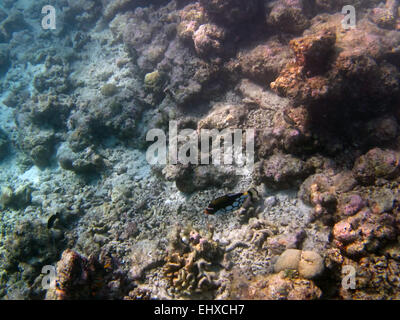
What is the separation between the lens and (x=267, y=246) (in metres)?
4.14

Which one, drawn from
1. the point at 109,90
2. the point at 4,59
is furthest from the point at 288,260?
the point at 4,59

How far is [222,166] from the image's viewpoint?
534cm

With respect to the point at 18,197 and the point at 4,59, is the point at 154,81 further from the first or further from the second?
the point at 4,59

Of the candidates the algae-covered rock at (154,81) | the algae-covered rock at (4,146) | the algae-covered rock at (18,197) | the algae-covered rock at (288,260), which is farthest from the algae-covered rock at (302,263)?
the algae-covered rock at (4,146)

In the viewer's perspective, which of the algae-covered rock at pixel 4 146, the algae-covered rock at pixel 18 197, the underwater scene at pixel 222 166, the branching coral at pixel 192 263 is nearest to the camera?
the underwater scene at pixel 222 166

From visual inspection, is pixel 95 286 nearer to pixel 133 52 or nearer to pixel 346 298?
pixel 346 298

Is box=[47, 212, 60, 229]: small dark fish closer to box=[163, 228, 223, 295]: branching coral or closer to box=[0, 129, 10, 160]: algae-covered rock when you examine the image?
box=[163, 228, 223, 295]: branching coral

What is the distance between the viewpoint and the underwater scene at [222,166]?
378cm

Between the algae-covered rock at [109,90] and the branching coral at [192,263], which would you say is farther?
the algae-covered rock at [109,90]

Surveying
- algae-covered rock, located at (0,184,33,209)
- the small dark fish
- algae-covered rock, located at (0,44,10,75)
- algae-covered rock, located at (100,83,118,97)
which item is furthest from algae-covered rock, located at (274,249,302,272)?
algae-covered rock, located at (0,44,10,75)

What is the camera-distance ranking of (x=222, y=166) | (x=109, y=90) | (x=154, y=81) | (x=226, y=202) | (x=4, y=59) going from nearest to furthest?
1. (x=226, y=202)
2. (x=222, y=166)
3. (x=154, y=81)
4. (x=109, y=90)
5. (x=4, y=59)

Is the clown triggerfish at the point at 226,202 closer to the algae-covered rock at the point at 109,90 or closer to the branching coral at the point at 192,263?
the branching coral at the point at 192,263

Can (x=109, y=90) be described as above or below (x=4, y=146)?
above

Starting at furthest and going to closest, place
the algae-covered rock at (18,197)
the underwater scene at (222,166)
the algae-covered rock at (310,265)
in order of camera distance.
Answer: the algae-covered rock at (18,197) < the underwater scene at (222,166) < the algae-covered rock at (310,265)
